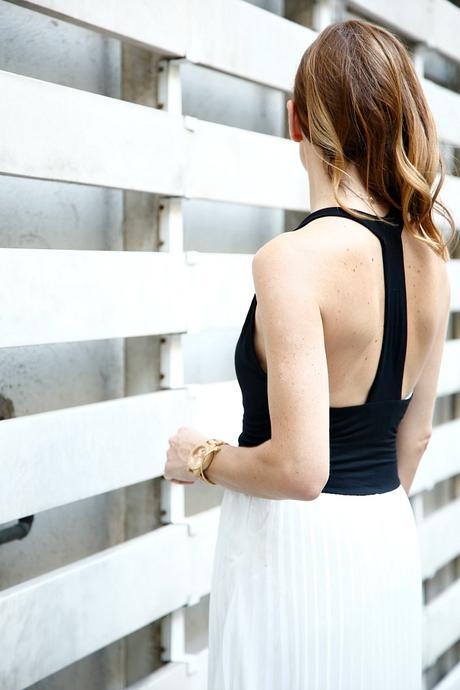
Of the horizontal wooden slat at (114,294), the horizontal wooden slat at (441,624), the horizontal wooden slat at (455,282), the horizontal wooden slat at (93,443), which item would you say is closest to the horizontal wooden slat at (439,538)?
the horizontal wooden slat at (441,624)

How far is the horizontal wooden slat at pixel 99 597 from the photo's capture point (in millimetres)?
1827

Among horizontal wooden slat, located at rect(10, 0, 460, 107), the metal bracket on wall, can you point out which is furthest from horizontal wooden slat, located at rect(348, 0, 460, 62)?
the metal bracket on wall

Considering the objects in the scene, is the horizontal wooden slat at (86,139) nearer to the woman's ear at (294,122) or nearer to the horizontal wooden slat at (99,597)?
the woman's ear at (294,122)

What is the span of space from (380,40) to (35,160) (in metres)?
0.67

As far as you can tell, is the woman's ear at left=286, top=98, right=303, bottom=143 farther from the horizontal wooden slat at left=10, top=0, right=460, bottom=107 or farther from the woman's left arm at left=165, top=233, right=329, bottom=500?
the horizontal wooden slat at left=10, top=0, right=460, bottom=107

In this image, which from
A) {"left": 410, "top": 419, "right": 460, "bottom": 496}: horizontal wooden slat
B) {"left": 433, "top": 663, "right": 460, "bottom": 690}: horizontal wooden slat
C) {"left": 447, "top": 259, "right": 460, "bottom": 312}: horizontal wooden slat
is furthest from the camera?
{"left": 433, "top": 663, "right": 460, "bottom": 690}: horizontal wooden slat

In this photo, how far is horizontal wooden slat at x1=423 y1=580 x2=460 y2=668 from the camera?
3521mm

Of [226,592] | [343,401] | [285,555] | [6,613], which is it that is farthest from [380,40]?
[6,613]

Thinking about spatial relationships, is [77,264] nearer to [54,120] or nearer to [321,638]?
[54,120]

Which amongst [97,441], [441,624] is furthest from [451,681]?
[97,441]

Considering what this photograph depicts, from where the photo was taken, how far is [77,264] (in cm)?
191

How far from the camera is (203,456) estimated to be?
5.38ft

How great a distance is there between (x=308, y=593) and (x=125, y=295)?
2.51ft

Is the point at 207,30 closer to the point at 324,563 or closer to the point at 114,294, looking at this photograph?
the point at 114,294
